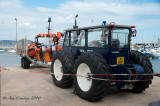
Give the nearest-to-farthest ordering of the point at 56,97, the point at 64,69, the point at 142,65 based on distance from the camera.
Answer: the point at 56,97
the point at 142,65
the point at 64,69

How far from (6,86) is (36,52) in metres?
4.85

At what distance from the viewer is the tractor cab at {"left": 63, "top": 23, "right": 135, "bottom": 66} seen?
5418 mm

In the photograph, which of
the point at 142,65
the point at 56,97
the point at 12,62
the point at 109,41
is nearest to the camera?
the point at 109,41

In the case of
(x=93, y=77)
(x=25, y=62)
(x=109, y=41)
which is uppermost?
(x=109, y=41)

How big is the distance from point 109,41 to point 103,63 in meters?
0.81

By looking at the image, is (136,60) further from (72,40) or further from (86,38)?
(72,40)

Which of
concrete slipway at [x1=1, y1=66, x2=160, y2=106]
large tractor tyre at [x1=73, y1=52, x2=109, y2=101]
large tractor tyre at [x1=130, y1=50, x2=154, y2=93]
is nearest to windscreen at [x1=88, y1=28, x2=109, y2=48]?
large tractor tyre at [x1=73, y1=52, x2=109, y2=101]

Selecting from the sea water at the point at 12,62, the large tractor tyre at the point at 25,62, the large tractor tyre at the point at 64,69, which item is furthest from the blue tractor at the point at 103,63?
the sea water at the point at 12,62

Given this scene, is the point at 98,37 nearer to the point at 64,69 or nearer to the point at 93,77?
the point at 93,77

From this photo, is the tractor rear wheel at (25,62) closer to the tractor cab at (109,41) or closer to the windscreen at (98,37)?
the tractor cab at (109,41)

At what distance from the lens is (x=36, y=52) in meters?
11.6

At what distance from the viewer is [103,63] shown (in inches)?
195

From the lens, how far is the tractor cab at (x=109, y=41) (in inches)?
213

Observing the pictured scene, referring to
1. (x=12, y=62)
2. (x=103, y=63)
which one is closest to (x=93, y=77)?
(x=103, y=63)
